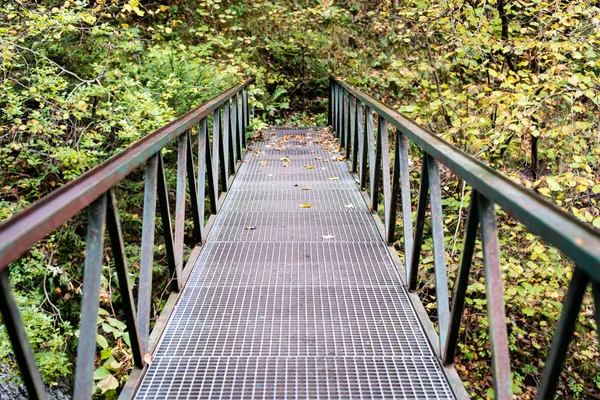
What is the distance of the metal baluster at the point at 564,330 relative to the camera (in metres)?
1.21

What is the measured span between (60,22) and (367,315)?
5.83 m

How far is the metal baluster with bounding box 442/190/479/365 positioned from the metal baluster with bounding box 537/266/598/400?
2.14ft

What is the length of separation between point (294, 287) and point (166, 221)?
0.98m

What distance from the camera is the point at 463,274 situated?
210 centimetres

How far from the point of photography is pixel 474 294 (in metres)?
7.65

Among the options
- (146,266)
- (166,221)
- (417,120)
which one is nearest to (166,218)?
(166,221)

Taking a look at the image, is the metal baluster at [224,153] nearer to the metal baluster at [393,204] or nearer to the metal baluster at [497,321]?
the metal baluster at [393,204]

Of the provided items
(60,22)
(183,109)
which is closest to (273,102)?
(183,109)

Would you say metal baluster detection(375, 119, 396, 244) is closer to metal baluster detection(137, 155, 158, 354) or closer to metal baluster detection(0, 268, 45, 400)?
metal baluster detection(137, 155, 158, 354)

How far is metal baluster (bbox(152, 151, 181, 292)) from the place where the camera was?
8.98 feet

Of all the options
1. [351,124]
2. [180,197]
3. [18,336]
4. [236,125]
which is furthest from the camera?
[236,125]

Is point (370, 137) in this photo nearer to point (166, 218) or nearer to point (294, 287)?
point (294, 287)

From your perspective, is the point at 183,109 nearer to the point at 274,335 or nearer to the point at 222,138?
the point at 222,138

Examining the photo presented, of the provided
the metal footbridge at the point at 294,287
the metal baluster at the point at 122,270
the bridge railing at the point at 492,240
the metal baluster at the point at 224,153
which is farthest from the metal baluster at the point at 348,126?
the metal baluster at the point at 122,270
